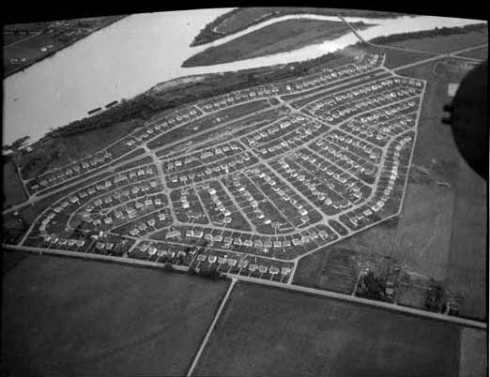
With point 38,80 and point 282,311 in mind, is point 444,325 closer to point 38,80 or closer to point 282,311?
point 282,311

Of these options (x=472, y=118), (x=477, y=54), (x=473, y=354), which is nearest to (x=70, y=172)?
(x=473, y=354)

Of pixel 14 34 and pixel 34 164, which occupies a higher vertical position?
pixel 14 34

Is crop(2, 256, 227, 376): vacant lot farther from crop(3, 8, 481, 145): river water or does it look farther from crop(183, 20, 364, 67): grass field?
crop(183, 20, 364, 67): grass field

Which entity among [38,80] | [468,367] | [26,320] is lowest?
[468,367]

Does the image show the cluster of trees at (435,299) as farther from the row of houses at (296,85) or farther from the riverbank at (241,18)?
the riverbank at (241,18)

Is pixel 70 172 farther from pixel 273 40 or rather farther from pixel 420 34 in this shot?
pixel 420 34

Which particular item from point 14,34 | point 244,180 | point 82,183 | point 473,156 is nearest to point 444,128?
point 244,180
